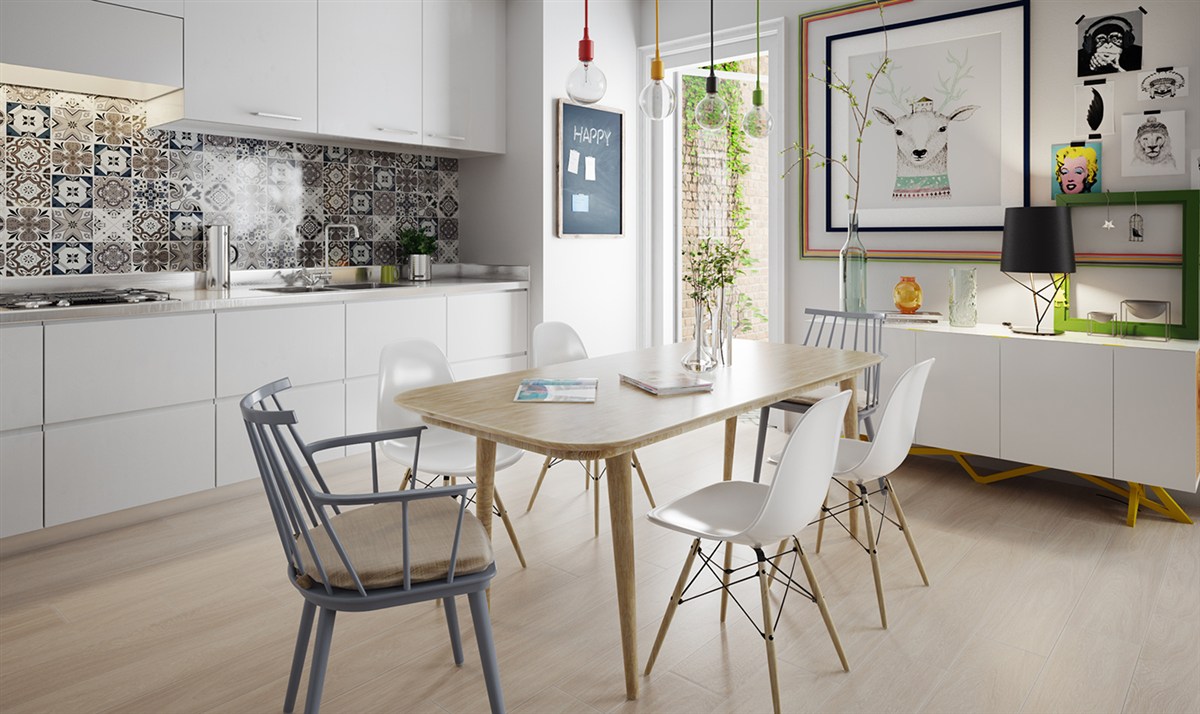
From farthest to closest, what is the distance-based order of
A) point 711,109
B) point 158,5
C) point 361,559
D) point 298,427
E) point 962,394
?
point 962,394 → point 298,427 → point 158,5 → point 711,109 → point 361,559

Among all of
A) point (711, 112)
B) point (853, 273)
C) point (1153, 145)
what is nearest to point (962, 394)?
point (853, 273)

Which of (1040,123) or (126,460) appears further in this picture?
(1040,123)

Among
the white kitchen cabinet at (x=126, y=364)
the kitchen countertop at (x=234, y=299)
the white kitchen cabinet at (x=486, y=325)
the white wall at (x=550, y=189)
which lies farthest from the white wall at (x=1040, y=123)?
the white kitchen cabinet at (x=126, y=364)

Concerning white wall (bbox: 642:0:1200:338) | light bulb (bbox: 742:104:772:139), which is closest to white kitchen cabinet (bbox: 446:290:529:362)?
white wall (bbox: 642:0:1200:338)

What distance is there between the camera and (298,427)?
360cm

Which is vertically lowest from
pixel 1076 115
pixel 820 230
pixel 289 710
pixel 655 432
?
pixel 289 710

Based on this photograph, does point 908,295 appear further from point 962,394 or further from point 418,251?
point 418,251

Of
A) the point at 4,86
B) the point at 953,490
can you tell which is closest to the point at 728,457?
the point at 953,490

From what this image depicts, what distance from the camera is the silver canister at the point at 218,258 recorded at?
391 cm

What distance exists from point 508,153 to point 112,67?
2.12 metres

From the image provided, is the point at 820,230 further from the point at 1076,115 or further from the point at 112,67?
the point at 112,67

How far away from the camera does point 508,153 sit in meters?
4.89

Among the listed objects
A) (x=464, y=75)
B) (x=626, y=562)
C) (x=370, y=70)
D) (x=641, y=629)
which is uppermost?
(x=464, y=75)

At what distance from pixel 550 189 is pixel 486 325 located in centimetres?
87
